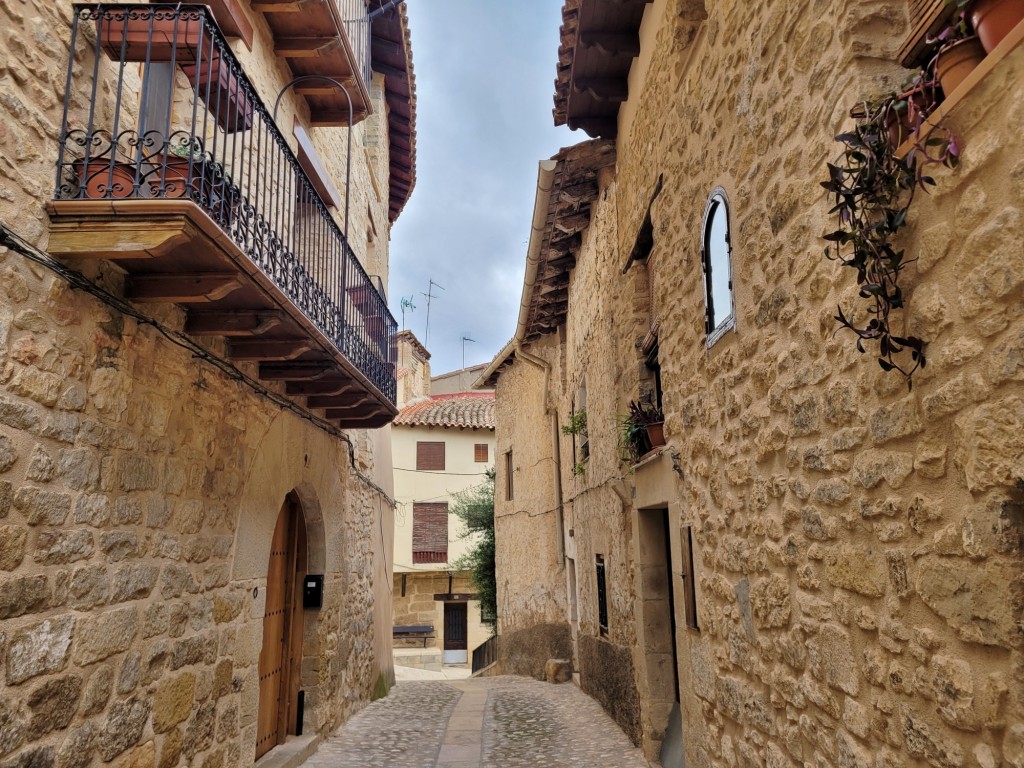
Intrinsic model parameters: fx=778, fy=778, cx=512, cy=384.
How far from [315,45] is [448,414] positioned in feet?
67.6

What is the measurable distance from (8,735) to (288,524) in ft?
14.3

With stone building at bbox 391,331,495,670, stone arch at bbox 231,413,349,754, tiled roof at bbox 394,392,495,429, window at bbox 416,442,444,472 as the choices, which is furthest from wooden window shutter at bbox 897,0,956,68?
window at bbox 416,442,444,472

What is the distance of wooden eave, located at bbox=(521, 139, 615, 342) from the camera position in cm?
799

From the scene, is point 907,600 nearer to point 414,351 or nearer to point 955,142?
point 955,142

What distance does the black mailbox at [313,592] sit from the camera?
728cm

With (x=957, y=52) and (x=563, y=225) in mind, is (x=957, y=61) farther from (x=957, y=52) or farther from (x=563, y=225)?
(x=563, y=225)

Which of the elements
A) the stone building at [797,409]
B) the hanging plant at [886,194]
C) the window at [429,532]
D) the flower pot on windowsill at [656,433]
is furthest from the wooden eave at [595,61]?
the window at [429,532]

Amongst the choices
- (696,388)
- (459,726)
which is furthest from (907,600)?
(459,726)

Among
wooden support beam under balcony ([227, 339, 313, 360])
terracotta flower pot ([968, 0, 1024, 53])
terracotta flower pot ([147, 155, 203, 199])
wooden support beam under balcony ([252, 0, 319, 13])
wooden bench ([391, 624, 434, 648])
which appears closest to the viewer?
terracotta flower pot ([968, 0, 1024, 53])

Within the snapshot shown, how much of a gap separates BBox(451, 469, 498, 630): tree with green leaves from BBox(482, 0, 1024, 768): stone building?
11768 mm

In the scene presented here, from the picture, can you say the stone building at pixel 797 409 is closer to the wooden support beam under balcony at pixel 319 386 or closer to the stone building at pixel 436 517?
the wooden support beam under balcony at pixel 319 386

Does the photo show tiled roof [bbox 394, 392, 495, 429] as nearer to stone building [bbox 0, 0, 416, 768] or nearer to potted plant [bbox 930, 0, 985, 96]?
stone building [bbox 0, 0, 416, 768]

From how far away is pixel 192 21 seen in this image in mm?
3910

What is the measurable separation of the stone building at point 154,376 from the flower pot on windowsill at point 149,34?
0.05 feet
